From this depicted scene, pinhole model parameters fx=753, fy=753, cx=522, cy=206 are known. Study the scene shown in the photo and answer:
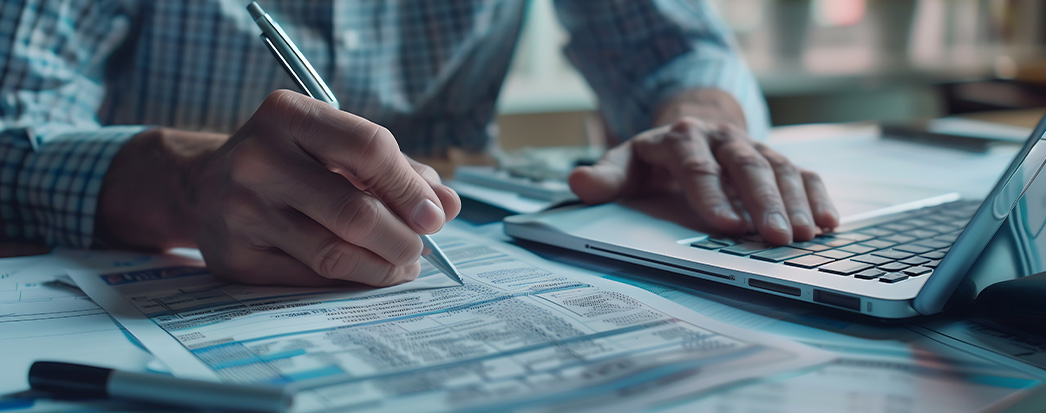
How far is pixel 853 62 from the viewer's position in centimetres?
280

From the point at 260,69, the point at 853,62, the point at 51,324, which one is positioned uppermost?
the point at 853,62

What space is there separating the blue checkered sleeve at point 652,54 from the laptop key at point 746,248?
19.6 inches

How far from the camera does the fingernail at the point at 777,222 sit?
51 cm

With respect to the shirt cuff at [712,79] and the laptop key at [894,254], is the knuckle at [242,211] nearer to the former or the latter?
the laptop key at [894,254]

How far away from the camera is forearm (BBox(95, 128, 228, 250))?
0.55 m

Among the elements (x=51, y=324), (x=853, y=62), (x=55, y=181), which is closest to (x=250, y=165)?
(x=51, y=324)

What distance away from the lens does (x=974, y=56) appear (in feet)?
9.64

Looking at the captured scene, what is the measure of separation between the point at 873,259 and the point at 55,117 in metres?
0.76

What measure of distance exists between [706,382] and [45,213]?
1.85 feet

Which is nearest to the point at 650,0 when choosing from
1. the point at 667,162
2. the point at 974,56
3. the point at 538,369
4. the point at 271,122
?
the point at 667,162

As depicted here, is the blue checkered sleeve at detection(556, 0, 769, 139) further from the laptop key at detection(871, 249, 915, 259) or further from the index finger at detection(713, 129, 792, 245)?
the laptop key at detection(871, 249, 915, 259)

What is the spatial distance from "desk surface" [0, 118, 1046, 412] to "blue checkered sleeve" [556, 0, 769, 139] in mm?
595

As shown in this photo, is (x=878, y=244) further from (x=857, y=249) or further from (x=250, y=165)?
(x=250, y=165)

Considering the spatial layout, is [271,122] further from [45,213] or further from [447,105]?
[447,105]
